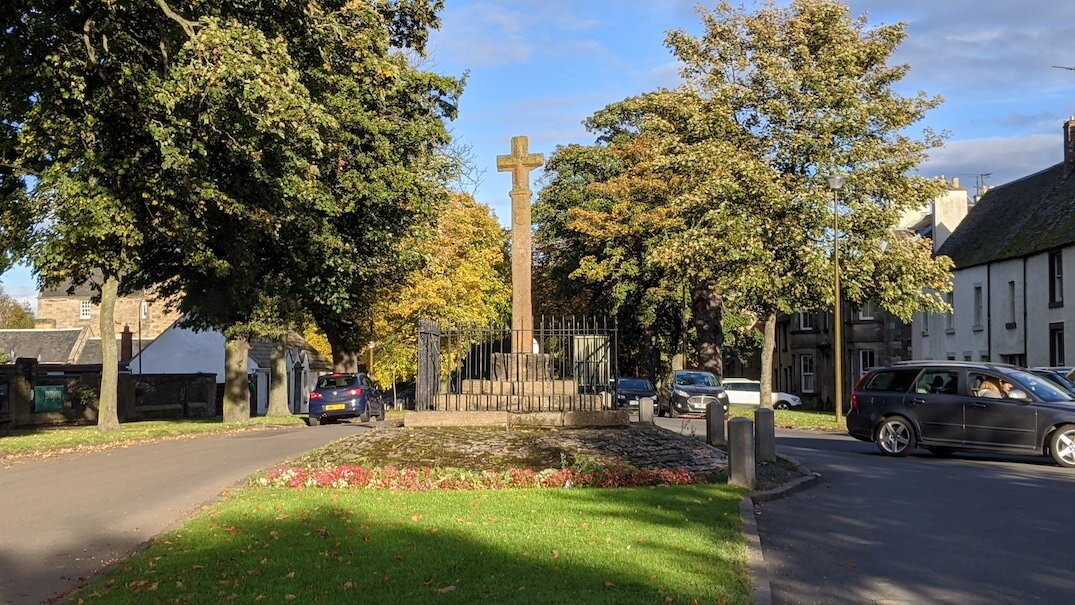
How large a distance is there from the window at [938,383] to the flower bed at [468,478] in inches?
256

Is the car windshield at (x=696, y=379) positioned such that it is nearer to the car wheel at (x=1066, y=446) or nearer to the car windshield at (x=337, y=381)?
the car windshield at (x=337, y=381)

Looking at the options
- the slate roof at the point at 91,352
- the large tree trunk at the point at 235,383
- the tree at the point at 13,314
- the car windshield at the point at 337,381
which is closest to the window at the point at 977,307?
the car windshield at the point at 337,381

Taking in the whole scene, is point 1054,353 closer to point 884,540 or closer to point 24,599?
→ point 884,540

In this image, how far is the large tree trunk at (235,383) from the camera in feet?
120

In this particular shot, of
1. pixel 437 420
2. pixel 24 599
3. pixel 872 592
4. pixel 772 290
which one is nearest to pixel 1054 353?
pixel 772 290

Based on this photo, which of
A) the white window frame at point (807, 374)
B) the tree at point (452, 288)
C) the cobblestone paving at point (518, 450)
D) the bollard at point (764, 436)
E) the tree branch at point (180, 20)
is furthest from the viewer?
the white window frame at point (807, 374)

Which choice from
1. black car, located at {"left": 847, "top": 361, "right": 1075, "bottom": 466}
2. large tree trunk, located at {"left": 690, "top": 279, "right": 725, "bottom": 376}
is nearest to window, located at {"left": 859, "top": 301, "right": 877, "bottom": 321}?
large tree trunk, located at {"left": 690, "top": 279, "right": 725, "bottom": 376}

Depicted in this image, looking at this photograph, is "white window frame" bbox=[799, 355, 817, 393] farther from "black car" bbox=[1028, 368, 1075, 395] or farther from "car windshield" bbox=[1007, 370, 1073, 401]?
"car windshield" bbox=[1007, 370, 1073, 401]

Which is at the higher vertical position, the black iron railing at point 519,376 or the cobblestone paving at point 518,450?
the black iron railing at point 519,376

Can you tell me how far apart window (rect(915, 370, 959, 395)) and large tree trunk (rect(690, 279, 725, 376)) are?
24.5 m

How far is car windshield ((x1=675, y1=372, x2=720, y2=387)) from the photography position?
124 feet

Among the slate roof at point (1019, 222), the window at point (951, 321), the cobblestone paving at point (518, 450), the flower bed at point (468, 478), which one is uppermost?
the slate roof at point (1019, 222)

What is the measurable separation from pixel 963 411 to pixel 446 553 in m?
12.4

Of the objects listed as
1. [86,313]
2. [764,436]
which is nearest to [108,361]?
[764,436]
